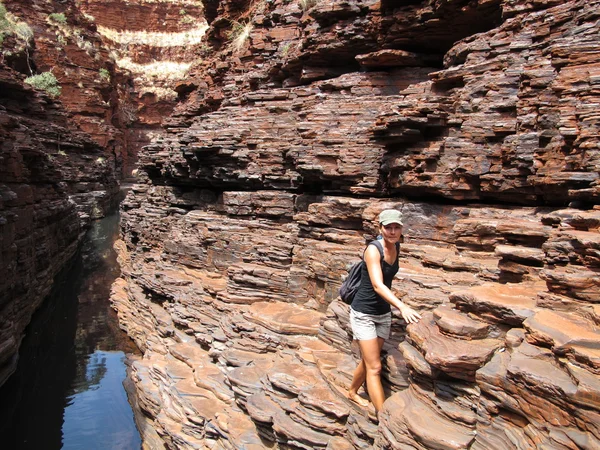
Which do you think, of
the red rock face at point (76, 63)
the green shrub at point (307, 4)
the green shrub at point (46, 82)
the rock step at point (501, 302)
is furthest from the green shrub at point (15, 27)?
the rock step at point (501, 302)

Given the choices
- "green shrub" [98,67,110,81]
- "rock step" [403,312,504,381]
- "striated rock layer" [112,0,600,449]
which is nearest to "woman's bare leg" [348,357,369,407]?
"striated rock layer" [112,0,600,449]

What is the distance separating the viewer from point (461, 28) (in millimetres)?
9797

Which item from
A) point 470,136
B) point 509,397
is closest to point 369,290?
point 509,397

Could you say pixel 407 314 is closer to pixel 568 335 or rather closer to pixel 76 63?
pixel 568 335

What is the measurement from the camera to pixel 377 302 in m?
5.07

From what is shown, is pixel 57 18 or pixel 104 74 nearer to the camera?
pixel 57 18

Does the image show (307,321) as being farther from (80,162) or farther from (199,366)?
(80,162)

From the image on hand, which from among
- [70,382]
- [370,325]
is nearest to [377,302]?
[370,325]

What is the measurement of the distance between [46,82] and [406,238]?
3792cm

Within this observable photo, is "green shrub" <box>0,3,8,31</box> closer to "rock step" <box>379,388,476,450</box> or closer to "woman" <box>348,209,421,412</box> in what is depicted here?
"woman" <box>348,209,421,412</box>

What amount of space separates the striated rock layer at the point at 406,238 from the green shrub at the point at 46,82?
27.6m

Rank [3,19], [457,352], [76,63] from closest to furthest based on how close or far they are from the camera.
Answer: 1. [457,352]
2. [3,19]
3. [76,63]

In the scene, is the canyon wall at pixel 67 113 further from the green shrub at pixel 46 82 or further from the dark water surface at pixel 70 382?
the dark water surface at pixel 70 382

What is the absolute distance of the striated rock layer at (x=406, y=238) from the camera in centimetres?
426
